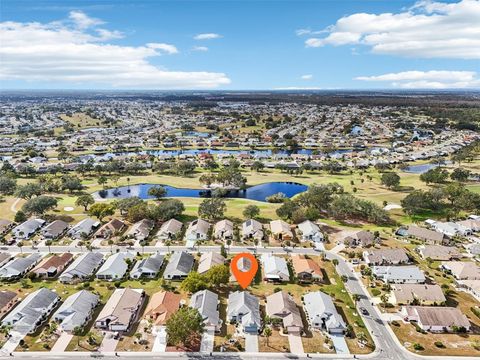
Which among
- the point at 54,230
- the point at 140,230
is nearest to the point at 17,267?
the point at 54,230

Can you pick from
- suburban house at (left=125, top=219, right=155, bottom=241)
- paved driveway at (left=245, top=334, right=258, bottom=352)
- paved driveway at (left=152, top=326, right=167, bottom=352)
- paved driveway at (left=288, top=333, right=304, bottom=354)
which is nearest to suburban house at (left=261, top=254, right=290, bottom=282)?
paved driveway at (left=288, top=333, right=304, bottom=354)

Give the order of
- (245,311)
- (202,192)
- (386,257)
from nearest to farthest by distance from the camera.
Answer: (245,311)
(386,257)
(202,192)

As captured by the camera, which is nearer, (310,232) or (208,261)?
(208,261)

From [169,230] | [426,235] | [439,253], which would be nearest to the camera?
[439,253]

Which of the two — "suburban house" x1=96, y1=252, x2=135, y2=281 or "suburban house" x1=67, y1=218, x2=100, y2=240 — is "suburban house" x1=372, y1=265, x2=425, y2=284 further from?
"suburban house" x1=67, y1=218, x2=100, y2=240

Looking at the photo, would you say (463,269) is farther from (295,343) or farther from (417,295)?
(295,343)

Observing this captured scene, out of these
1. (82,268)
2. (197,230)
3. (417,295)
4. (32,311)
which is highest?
(197,230)

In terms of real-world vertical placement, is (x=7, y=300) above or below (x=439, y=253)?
above

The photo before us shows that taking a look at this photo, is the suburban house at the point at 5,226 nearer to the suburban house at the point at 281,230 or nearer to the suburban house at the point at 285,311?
the suburban house at the point at 281,230
